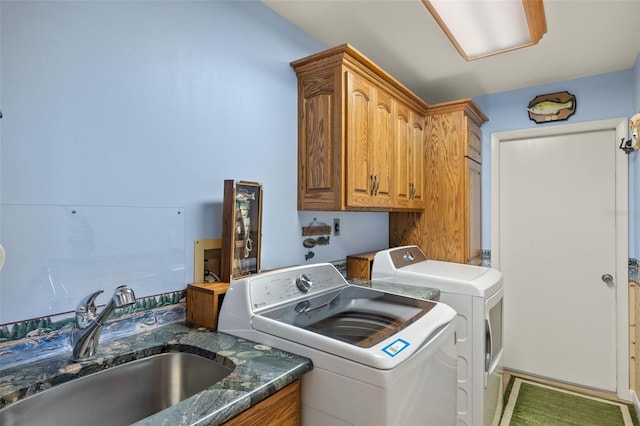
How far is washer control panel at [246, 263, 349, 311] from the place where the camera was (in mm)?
1398

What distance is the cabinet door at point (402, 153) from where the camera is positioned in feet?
7.87

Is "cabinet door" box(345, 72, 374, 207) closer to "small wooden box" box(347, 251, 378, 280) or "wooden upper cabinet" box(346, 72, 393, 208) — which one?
"wooden upper cabinet" box(346, 72, 393, 208)

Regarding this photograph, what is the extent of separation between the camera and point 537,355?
2.97m

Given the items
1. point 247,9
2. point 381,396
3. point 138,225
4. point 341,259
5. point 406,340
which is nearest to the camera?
point 381,396

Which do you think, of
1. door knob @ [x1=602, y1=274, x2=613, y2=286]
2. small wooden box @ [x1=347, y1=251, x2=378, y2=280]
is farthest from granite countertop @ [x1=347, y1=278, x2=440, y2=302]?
door knob @ [x1=602, y1=274, x2=613, y2=286]

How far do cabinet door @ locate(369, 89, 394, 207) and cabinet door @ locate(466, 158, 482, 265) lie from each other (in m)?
0.79

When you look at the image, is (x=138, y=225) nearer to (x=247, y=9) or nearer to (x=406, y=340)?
(x=406, y=340)

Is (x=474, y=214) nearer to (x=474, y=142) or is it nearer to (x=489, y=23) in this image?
(x=474, y=142)

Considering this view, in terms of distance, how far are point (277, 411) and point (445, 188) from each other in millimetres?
2178

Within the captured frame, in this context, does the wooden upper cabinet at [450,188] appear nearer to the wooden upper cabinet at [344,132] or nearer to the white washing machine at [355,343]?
the wooden upper cabinet at [344,132]

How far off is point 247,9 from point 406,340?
66.1 inches

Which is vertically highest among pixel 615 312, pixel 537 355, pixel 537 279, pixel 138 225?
pixel 138 225

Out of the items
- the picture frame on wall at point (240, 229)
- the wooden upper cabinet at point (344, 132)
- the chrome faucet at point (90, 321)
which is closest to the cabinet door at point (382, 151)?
the wooden upper cabinet at point (344, 132)

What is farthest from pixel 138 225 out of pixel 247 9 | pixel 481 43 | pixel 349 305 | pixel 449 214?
pixel 449 214
